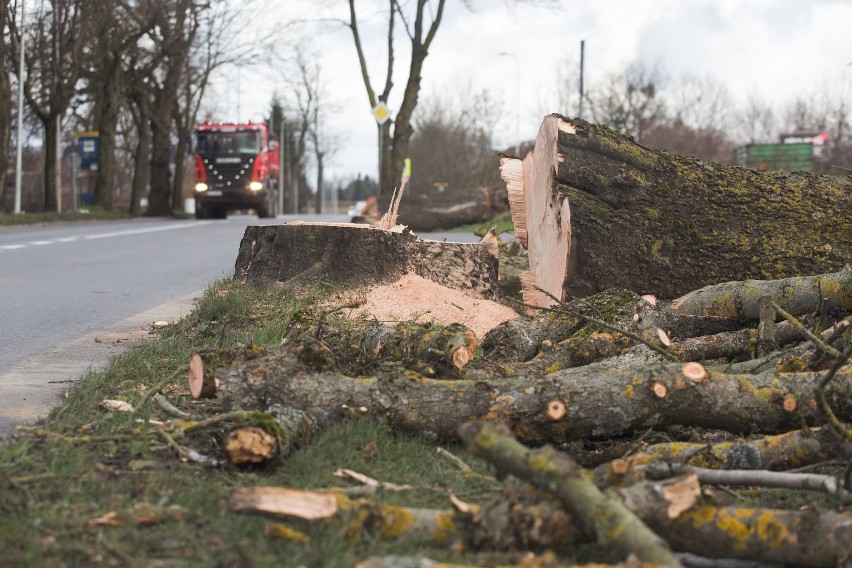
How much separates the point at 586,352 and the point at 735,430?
1.06 m

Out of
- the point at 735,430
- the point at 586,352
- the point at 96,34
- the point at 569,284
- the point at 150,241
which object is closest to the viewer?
the point at 735,430

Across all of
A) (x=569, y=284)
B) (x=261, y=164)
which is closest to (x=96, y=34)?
(x=261, y=164)

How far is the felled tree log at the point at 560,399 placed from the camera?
11.9 ft

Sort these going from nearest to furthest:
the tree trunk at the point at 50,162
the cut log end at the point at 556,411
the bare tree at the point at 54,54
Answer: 1. the cut log end at the point at 556,411
2. the bare tree at the point at 54,54
3. the tree trunk at the point at 50,162

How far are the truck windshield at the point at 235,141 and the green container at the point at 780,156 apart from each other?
15.9m

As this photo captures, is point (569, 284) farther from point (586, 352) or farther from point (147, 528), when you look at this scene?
point (147, 528)

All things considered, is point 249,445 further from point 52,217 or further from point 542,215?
point 52,217

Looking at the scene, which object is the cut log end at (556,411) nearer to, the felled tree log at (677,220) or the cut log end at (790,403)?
the cut log end at (790,403)

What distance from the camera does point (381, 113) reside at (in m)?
27.7

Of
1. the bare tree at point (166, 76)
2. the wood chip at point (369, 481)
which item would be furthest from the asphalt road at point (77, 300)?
the bare tree at point (166, 76)

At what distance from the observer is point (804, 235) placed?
20.4 ft

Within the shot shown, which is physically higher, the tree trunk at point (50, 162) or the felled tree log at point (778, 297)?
the tree trunk at point (50, 162)

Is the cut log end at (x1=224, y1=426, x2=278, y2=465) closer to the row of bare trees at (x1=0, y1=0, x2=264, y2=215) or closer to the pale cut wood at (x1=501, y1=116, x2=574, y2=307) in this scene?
the pale cut wood at (x1=501, y1=116, x2=574, y2=307)

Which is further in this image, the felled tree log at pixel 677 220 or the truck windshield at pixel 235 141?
the truck windshield at pixel 235 141
